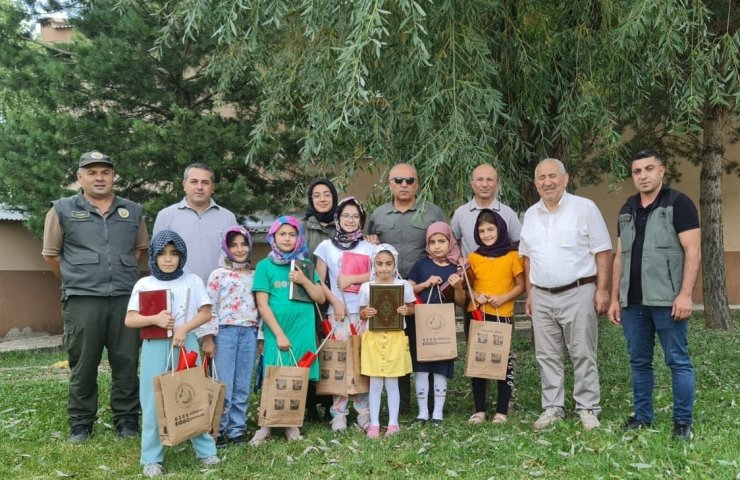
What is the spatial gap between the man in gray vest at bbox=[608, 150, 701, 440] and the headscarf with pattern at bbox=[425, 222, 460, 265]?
1.09m

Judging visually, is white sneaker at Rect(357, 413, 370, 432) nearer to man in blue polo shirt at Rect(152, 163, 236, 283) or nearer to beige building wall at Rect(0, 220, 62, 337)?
man in blue polo shirt at Rect(152, 163, 236, 283)

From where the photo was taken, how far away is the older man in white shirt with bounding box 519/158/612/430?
14.7ft

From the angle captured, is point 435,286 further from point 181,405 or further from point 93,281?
point 93,281

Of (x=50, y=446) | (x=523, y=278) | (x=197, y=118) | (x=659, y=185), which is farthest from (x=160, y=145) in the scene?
(x=659, y=185)

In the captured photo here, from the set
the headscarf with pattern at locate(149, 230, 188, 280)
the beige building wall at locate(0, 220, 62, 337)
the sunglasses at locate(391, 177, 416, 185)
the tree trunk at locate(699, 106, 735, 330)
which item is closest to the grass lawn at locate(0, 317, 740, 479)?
the headscarf with pattern at locate(149, 230, 188, 280)

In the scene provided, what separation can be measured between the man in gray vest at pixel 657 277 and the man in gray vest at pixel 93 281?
324 cm

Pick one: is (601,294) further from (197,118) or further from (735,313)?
(735,313)

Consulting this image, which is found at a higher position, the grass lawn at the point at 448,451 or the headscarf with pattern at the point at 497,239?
the headscarf with pattern at the point at 497,239

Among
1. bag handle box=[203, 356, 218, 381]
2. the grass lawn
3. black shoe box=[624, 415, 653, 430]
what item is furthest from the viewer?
bag handle box=[203, 356, 218, 381]

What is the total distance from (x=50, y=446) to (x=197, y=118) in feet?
21.8

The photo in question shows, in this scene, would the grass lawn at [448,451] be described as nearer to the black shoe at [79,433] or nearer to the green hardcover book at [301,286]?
the black shoe at [79,433]

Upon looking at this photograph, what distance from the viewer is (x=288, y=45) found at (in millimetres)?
6574

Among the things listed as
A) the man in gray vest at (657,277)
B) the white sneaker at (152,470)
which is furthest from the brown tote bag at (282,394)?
the man in gray vest at (657,277)

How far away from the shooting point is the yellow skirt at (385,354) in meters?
4.70
